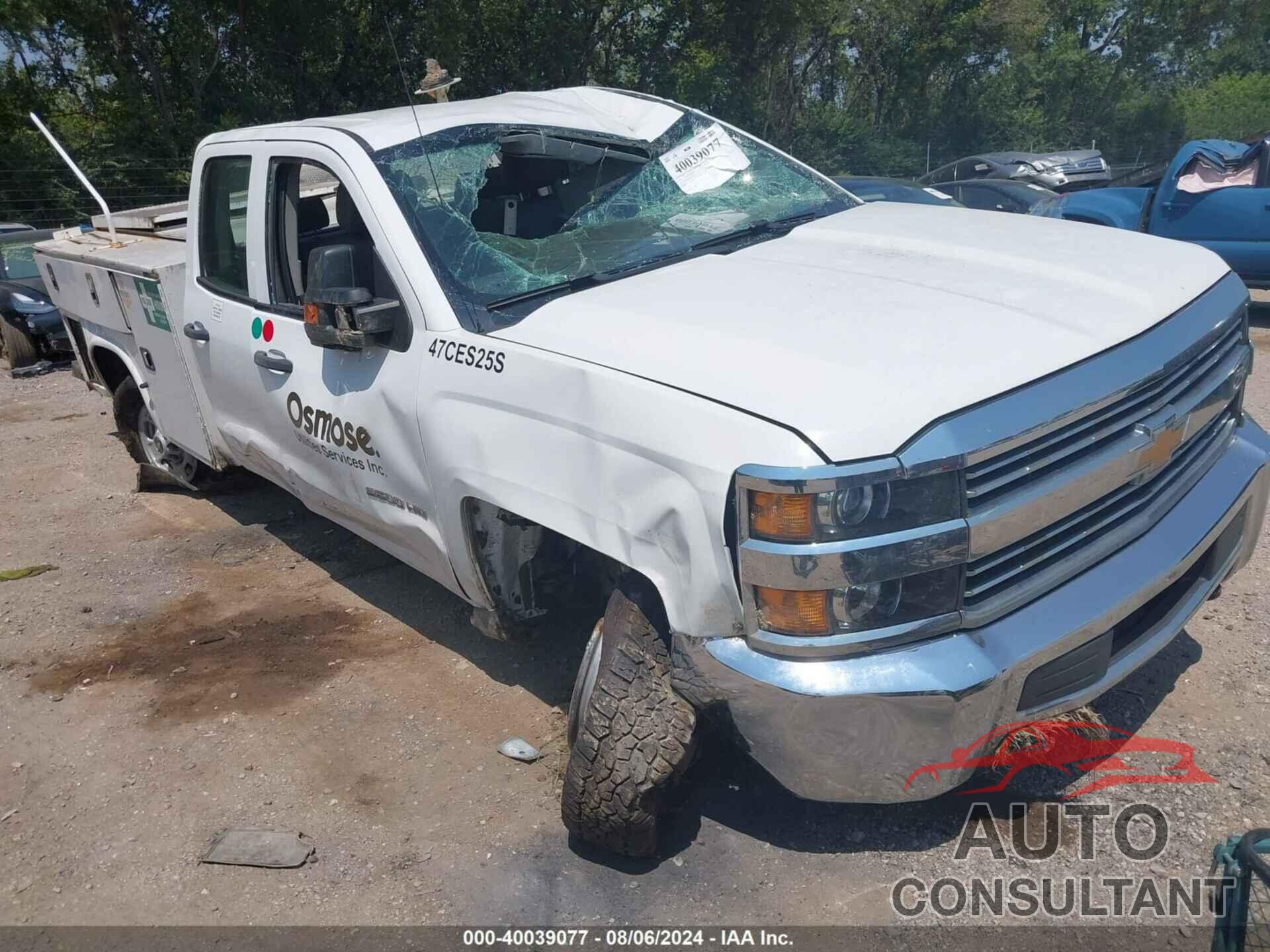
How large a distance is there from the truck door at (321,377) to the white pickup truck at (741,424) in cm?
2

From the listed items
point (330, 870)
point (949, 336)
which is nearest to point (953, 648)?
point (949, 336)

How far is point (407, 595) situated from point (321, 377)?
4.66ft

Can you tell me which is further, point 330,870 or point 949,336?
point 330,870

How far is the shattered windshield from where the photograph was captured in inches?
135

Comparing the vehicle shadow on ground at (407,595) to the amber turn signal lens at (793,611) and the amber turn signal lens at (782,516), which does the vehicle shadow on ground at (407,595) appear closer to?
the amber turn signal lens at (793,611)

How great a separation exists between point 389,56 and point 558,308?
18.9m

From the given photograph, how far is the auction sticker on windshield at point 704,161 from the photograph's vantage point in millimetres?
4121

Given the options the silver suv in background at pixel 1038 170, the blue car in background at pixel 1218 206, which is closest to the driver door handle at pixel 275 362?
the blue car in background at pixel 1218 206

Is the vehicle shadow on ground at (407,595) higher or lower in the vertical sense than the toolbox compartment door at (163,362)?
lower

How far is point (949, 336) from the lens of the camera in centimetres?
266

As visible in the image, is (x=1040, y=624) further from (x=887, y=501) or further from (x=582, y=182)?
(x=582, y=182)

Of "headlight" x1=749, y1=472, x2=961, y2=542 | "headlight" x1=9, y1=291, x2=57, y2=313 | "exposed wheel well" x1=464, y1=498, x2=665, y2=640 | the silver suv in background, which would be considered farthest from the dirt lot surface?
the silver suv in background

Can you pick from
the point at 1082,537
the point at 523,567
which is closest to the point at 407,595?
the point at 523,567

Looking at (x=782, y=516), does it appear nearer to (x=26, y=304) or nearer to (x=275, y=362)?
(x=275, y=362)
